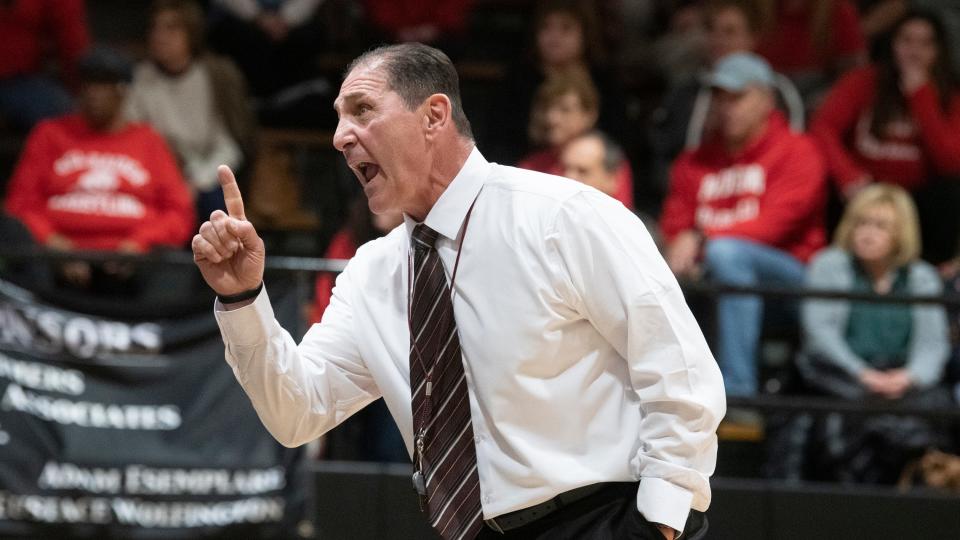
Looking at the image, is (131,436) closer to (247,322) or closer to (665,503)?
(247,322)

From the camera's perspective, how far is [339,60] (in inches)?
305

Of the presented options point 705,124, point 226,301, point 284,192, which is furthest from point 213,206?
point 226,301

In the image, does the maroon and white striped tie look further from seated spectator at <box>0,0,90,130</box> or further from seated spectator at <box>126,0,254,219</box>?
seated spectator at <box>0,0,90,130</box>

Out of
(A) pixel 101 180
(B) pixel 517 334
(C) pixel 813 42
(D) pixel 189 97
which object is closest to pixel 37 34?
(D) pixel 189 97

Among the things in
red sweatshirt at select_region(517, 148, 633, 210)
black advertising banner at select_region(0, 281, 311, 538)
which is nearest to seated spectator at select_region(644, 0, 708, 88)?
red sweatshirt at select_region(517, 148, 633, 210)

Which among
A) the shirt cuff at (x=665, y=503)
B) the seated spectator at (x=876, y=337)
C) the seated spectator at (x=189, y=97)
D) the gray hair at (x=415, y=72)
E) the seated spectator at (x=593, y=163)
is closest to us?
the shirt cuff at (x=665, y=503)

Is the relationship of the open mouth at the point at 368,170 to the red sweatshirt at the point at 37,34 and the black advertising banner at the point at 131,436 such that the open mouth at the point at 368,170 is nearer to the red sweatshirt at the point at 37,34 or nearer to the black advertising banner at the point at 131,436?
the black advertising banner at the point at 131,436

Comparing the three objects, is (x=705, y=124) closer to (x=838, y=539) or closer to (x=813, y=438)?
(x=813, y=438)

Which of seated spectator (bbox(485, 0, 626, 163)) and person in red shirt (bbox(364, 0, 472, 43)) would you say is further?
person in red shirt (bbox(364, 0, 472, 43))

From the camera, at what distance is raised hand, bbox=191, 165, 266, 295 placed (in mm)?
2787

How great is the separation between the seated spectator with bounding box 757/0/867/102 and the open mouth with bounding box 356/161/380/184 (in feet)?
15.5

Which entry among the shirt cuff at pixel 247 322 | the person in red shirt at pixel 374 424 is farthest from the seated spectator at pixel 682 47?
the shirt cuff at pixel 247 322

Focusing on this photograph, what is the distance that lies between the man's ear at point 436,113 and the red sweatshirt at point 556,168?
308 cm

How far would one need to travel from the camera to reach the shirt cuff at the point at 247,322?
2877 millimetres
